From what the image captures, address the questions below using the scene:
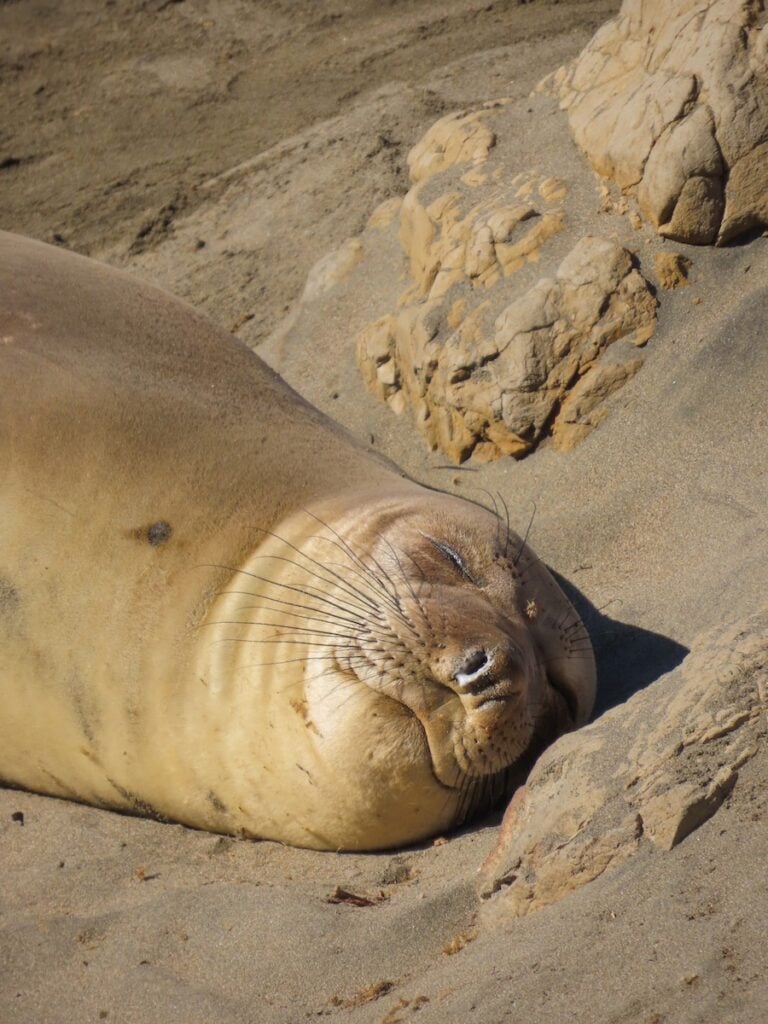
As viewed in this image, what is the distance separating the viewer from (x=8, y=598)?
131 inches

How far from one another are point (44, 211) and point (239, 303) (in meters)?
1.80

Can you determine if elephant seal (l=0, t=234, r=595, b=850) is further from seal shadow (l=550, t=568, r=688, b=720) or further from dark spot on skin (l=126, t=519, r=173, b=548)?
seal shadow (l=550, t=568, r=688, b=720)

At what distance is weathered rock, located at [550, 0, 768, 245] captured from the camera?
12.9ft

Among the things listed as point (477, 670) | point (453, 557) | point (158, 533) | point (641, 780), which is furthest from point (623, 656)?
point (158, 533)

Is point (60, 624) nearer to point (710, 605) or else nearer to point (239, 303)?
point (710, 605)

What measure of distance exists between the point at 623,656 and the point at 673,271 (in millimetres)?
1389

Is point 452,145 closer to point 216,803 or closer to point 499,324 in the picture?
point 499,324

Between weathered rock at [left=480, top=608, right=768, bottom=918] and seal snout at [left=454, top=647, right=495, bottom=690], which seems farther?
seal snout at [left=454, top=647, right=495, bottom=690]

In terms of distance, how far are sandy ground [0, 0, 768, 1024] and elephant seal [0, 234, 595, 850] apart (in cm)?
16

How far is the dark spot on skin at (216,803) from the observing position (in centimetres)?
316

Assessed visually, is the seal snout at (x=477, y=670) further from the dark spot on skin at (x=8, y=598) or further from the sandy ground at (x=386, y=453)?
the dark spot on skin at (x=8, y=598)

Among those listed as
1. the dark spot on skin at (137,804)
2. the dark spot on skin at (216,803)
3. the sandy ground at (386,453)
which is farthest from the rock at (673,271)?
the dark spot on skin at (137,804)

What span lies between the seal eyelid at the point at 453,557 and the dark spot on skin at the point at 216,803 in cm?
83

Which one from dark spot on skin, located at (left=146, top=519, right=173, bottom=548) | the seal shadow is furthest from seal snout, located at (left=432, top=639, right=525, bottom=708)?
dark spot on skin, located at (left=146, top=519, right=173, bottom=548)
